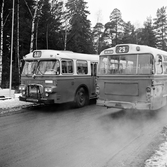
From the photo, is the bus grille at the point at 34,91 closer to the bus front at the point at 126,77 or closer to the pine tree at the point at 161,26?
the bus front at the point at 126,77

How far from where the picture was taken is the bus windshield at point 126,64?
8.09 meters

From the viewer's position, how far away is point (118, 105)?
8.45 m

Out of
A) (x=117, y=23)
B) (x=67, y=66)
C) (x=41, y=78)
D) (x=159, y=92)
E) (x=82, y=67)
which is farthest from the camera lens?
(x=117, y=23)

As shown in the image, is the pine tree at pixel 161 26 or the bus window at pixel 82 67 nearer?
the bus window at pixel 82 67

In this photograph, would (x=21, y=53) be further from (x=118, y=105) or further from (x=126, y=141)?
(x=126, y=141)

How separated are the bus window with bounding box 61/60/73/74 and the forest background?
26.1ft

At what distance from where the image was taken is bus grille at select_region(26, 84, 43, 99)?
9.77m

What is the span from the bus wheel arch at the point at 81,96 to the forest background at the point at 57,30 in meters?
8.30

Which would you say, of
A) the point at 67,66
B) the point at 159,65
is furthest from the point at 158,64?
the point at 67,66

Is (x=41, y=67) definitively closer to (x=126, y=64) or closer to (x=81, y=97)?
(x=81, y=97)

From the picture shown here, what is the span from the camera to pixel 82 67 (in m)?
11.4

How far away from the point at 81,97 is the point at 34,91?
102 inches

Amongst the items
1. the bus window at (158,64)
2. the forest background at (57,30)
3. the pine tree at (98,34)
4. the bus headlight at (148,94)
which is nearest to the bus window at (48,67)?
the bus headlight at (148,94)

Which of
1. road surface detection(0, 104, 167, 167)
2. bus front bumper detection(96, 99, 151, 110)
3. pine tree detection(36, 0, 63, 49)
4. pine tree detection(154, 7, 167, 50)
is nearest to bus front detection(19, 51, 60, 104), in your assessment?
road surface detection(0, 104, 167, 167)
